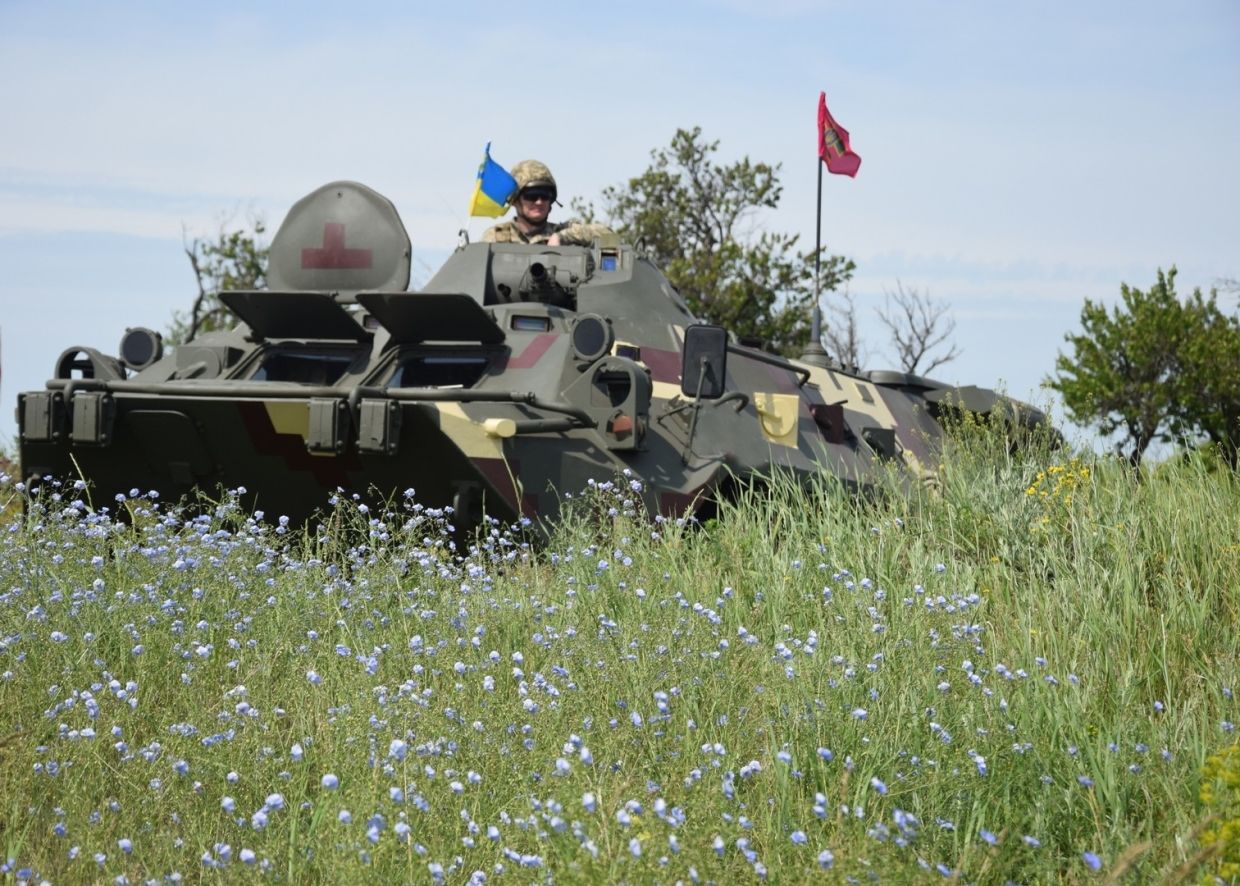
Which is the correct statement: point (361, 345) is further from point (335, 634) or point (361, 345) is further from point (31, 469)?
point (335, 634)

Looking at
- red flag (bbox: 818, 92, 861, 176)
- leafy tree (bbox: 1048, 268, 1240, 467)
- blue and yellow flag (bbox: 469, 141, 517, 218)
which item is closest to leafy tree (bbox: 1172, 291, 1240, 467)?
leafy tree (bbox: 1048, 268, 1240, 467)

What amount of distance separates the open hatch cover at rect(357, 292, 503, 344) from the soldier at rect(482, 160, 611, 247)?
2.30 metres

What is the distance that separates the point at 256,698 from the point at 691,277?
2097 cm

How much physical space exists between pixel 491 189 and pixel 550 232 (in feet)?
3.35

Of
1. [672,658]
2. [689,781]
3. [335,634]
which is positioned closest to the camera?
[689,781]

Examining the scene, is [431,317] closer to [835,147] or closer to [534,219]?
[534,219]

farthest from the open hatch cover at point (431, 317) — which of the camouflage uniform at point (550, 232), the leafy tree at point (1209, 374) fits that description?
the leafy tree at point (1209, 374)

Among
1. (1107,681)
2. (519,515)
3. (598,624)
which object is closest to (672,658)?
(598,624)

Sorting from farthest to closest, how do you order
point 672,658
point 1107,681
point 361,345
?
1. point 361,345
2. point 1107,681
3. point 672,658

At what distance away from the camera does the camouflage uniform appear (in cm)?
1091

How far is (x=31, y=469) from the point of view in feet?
28.3

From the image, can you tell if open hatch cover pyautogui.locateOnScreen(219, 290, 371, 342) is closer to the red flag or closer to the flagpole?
the flagpole

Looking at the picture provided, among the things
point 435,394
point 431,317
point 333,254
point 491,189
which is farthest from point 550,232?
point 435,394

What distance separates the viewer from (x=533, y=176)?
11.3m
